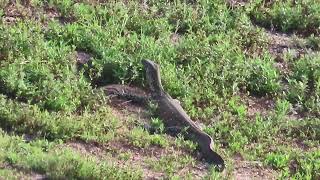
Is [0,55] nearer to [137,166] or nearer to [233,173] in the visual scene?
[137,166]

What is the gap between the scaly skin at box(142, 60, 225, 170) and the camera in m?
7.97

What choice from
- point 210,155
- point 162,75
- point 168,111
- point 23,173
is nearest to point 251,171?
point 210,155

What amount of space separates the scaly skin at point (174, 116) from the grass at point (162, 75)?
158mm

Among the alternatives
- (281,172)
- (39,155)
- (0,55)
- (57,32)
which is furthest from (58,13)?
(281,172)

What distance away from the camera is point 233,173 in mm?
7715

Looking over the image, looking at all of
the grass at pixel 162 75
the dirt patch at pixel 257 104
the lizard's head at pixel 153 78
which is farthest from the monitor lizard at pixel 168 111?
the dirt patch at pixel 257 104

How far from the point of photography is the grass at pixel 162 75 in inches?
314

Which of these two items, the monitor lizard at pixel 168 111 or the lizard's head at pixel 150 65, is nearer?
the monitor lizard at pixel 168 111

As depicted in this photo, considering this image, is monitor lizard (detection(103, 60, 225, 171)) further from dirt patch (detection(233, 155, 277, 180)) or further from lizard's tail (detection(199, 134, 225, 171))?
dirt patch (detection(233, 155, 277, 180))

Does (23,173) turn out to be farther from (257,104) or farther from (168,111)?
(257,104)

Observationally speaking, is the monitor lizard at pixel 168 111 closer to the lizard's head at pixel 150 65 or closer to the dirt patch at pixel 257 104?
the lizard's head at pixel 150 65

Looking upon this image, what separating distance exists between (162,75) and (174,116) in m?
0.96

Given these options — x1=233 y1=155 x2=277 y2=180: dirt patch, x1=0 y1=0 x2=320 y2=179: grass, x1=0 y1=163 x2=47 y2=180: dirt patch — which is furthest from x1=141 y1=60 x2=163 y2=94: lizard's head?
x1=0 y1=163 x2=47 y2=180: dirt patch

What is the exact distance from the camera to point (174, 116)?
8555mm
